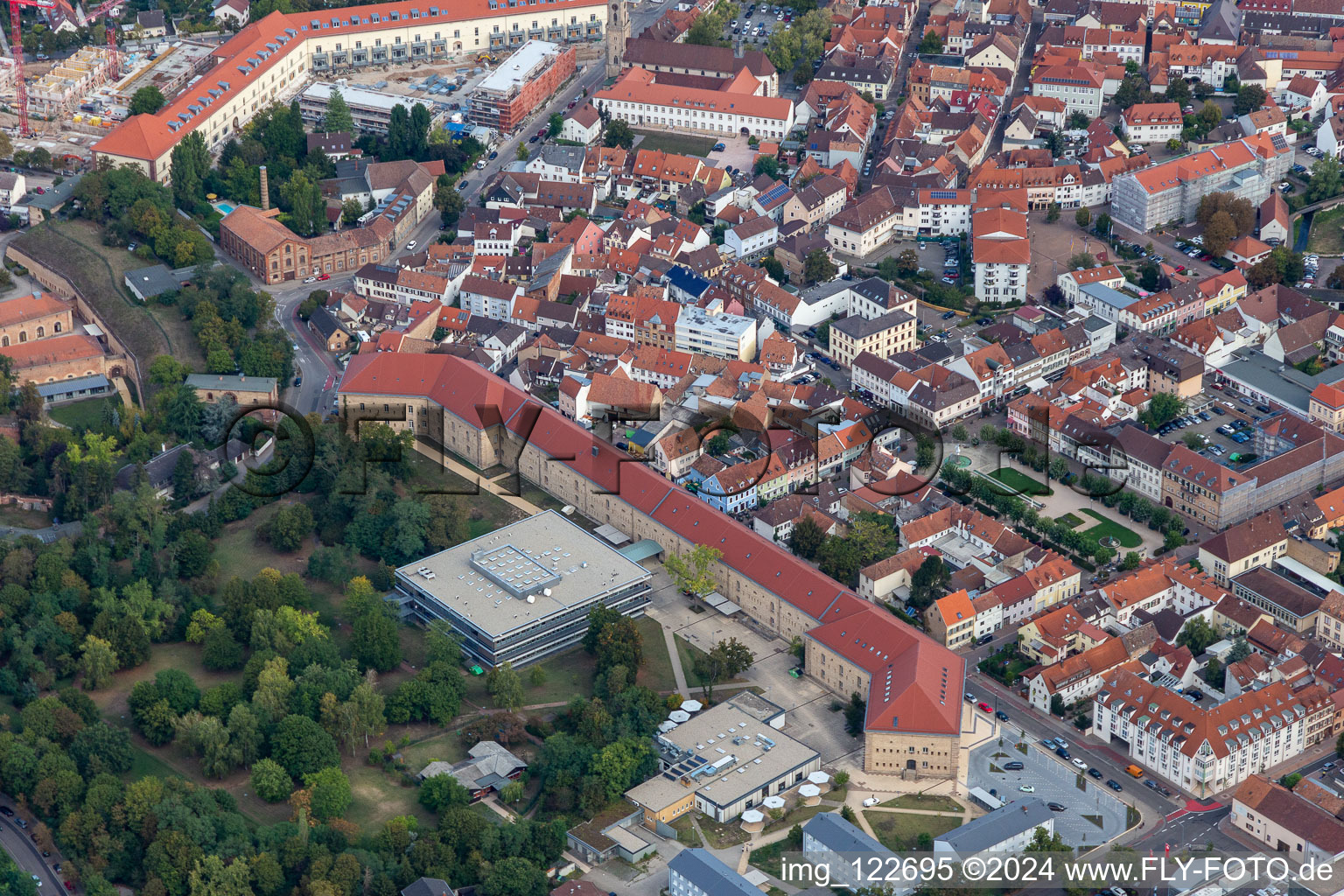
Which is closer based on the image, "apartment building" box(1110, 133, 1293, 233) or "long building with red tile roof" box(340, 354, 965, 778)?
"long building with red tile roof" box(340, 354, 965, 778)

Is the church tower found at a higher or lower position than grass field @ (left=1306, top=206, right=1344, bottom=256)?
higher

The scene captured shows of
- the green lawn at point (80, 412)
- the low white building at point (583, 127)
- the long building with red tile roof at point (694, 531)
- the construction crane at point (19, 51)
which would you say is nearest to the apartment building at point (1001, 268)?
the long building with red tile roof at point (694, 531)

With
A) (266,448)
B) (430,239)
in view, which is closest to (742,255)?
(430,239)

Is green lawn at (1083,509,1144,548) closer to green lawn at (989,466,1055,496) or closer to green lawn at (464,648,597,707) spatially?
green lawn at (989,466,1055,496)

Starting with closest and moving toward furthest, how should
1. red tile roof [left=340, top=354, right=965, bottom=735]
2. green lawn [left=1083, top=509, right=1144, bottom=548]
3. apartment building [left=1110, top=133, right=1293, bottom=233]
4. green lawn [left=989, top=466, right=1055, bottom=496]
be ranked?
red tile roof [left=340, top=354, right=965, bottom=735], green lawn [left=1083, top=509, right=1144, bottom=548], green lawn [left=989, top=466, right=1055, bottom=496], apartment building [left=1110, top=133, right=1293, bottom=233]

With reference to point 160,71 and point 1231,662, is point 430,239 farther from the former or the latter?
point 1231,662

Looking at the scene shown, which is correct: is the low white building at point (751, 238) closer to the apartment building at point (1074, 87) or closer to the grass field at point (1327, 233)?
the apartment building at point (1074, 87)

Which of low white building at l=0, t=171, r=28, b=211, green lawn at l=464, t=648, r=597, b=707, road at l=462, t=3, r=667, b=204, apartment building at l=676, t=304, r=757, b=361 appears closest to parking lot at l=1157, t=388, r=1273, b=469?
apartment building at l=676, t=304, r=757, b=361
